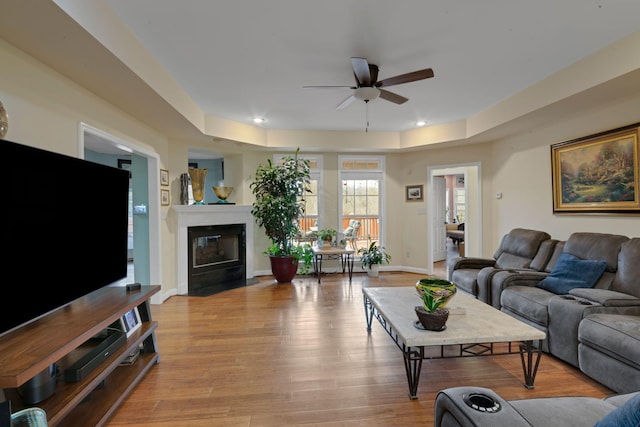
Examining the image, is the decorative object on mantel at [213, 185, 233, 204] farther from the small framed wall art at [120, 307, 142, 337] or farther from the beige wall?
the small framed wall art at [120, 307, 142, 337]

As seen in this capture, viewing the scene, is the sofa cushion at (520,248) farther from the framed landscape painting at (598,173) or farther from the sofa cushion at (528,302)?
the sofa cushion at (528,302)

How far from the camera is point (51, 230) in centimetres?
168

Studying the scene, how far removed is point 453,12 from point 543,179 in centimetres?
304

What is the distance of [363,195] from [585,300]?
13.3ft

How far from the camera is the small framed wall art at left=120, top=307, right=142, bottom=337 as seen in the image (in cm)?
229

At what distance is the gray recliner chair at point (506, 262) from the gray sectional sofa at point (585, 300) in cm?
2

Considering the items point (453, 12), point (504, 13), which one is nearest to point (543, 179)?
point (504, 13)

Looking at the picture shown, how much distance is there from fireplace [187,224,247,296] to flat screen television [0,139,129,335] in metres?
2.60

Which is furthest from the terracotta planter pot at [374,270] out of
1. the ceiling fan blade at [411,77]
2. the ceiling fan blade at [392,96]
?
the ceiling fan blade at [411,77]

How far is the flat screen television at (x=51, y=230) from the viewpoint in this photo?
4.68 feet

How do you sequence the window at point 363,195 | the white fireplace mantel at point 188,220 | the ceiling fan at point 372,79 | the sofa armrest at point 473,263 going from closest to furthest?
1. the ceiling fan at point 372,79
2. the sofa armrest at point 473,263
3. the white fireplace mantel at point 188,220
4. the window at point 363,195

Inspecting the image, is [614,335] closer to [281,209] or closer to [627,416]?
[627,416]

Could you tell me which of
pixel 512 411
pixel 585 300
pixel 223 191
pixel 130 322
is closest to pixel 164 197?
pixel 223 191

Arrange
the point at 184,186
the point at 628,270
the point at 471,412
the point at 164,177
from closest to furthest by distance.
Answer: the point at 471,412, the point at 628,270, the point at 164,177, the point at 184,186
